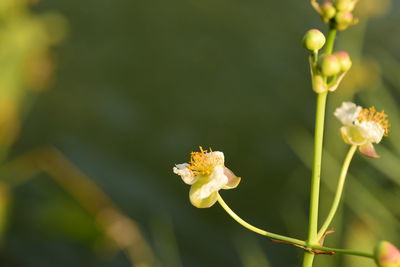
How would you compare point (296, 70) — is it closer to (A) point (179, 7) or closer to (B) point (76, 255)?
(A) point (179, 7)

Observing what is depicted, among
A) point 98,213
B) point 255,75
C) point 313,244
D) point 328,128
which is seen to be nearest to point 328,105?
point 328,128

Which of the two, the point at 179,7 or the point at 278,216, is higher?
the point at 179,7

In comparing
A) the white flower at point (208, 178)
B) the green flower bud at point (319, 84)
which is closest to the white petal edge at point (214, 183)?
the white flower at point (208, 178)

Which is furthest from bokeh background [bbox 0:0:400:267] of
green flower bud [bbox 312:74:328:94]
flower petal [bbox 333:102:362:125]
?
green flower bud [bbox 312:74:328:94]

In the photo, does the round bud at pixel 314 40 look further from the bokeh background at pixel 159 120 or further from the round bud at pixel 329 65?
the bokeh background at pixel 159 120

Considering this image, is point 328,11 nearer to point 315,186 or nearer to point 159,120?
point 315,186

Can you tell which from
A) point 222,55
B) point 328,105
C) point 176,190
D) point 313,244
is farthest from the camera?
point 222,55
